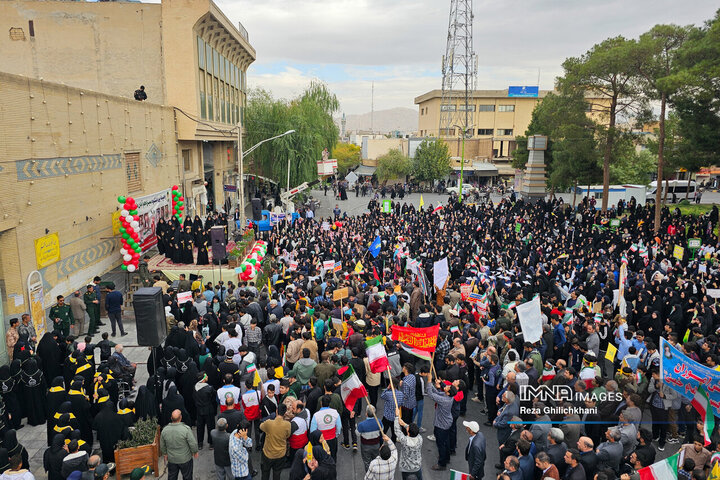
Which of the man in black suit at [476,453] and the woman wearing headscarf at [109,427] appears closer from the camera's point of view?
the man in black suit at [476,453]

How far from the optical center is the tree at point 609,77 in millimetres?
24641

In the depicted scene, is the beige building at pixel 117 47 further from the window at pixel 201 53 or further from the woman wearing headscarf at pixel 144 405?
the woman wearing headscarf at pixel 144 405

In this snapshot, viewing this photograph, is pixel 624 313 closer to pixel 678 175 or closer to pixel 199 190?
pixel 199 190

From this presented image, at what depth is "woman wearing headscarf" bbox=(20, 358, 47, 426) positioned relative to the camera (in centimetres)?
875

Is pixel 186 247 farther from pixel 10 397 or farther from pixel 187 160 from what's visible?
pixel 187 160

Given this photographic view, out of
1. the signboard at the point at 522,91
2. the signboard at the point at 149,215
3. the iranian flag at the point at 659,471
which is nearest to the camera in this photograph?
the iranian flag at the point at 659,471

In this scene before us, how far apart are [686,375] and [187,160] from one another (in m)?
26.3

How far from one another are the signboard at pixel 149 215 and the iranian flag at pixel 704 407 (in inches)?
626

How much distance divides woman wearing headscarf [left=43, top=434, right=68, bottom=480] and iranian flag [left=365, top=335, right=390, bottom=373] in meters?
4.62

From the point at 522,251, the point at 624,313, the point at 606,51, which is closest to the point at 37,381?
the point at 624,313

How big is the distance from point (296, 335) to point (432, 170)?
46.5 m

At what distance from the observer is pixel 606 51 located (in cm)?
2586

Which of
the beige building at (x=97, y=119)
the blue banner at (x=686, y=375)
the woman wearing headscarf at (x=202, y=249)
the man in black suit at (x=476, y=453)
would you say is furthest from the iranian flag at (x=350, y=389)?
the woman wearing headscarf at (x=202, y=249)

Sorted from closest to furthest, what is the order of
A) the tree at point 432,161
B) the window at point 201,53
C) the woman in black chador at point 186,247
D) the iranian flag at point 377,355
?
the iranian flag at point 377,355 < the woman in black chador at point 186,247 < the window at point 201,53 < the tree at point 432,161
